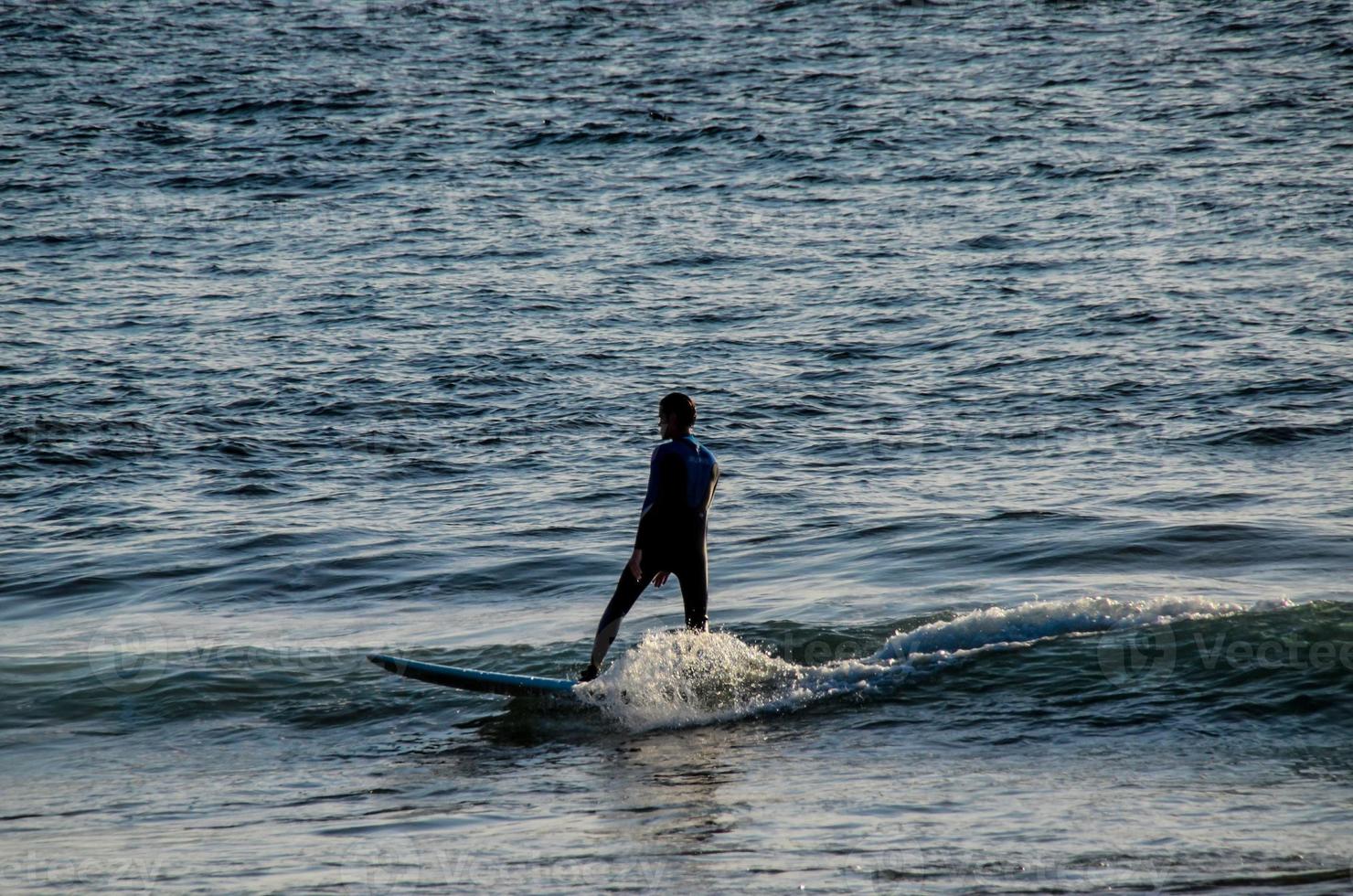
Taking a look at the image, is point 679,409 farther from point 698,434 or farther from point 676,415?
point 698,434

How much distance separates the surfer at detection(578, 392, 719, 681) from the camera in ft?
33.1

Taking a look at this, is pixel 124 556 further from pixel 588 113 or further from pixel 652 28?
pixel 652 28

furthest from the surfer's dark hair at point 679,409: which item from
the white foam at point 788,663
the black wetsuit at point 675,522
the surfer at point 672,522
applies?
the white foam at point 788,663

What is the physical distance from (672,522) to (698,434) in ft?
33.5

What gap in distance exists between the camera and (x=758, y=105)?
37156mm

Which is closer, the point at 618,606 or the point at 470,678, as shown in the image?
the point at 618,606

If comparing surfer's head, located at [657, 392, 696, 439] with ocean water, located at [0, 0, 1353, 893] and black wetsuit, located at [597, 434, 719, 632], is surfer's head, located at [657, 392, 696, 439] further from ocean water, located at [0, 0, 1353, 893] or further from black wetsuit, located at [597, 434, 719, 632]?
ocean water, located at [0, 0, 1353, 893]

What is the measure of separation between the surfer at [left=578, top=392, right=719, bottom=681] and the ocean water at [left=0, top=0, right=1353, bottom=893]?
0.46 metres

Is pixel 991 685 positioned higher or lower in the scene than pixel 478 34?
lower

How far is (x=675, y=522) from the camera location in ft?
33.6

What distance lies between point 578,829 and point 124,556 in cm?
977

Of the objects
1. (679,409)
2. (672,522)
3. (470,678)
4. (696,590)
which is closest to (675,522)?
(672,522)

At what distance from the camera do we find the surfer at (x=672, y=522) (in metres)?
10.1

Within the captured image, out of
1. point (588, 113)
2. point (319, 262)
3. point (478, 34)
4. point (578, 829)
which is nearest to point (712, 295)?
point (319, 262)
